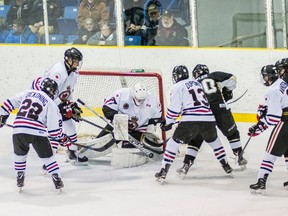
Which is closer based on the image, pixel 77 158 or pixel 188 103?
pixel 188 103

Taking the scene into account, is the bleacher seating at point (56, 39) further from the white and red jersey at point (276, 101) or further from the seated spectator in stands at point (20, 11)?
the white and red jersey at point (276, 101)

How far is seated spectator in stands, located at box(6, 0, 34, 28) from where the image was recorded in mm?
9172

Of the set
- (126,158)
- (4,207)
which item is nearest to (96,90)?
(126,158)

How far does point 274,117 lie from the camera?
18.7 ft

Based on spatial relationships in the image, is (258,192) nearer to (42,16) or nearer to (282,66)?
(282,66)

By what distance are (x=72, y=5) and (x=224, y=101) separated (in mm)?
2974

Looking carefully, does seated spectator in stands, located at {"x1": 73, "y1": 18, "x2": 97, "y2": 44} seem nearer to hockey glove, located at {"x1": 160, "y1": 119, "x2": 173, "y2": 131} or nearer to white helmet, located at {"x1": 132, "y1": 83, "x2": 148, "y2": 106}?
white helmet, located at {"x1": 132, "y1": 83, "x2": 148, "y2": 106}

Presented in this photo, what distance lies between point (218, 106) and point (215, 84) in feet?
0.58

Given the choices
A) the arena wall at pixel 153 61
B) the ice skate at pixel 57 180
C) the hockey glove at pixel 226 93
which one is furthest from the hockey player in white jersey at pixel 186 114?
the arena wall at pixel 153 61

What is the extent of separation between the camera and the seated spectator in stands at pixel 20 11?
361 inches

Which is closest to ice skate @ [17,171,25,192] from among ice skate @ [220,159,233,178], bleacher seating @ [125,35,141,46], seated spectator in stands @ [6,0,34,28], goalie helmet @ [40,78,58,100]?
goalie helmet @ [40,78,58,100]

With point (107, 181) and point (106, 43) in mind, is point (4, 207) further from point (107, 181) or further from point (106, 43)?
point (106, 43)

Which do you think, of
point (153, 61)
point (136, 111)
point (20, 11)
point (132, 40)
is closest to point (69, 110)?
point (136, 111)

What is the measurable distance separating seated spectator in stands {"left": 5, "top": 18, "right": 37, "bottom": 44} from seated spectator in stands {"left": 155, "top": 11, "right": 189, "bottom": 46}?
1462mm
